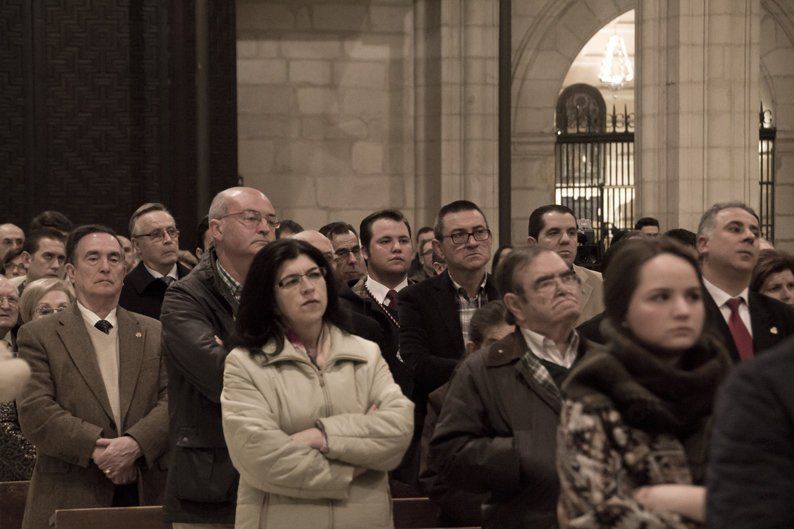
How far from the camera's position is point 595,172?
17.8 metres

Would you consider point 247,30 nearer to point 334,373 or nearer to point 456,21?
point 456,21

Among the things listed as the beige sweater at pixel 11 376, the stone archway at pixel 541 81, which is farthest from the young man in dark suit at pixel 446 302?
the stone archway at pixel 541 81

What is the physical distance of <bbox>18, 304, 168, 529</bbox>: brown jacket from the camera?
5.54 metres

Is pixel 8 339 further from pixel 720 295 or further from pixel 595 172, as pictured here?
pixel 595 172

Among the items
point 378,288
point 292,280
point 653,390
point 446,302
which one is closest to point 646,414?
point 653,390

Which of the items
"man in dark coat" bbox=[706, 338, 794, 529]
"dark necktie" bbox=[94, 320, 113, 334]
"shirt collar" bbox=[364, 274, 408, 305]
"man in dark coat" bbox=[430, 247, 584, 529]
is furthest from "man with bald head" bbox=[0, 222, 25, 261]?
"man in dark coat" bbox=[706, 338, 794, 529]

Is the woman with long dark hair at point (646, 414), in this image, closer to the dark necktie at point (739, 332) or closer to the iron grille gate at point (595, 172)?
the dark necktie at point (739, 332)

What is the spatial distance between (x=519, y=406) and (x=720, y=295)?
1.64 m

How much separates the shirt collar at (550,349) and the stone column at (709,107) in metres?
8.38

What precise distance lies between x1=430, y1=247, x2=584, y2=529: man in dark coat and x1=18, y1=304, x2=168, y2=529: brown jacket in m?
1.77

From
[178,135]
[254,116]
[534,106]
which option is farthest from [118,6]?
[534,106]

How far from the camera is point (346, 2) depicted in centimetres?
1517

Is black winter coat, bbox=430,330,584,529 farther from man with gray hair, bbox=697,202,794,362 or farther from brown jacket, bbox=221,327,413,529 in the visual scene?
man with gray hair, bbox=697,202,794,362

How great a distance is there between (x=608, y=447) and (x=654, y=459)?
103 millimetres
